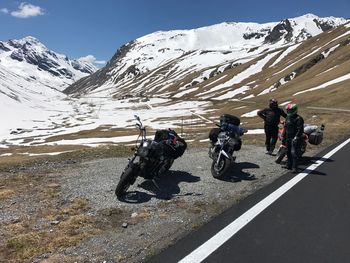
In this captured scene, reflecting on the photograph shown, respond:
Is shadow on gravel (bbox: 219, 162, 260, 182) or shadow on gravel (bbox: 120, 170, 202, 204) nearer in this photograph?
shadow on gravel (bbox: 120, 170, 202, 204)

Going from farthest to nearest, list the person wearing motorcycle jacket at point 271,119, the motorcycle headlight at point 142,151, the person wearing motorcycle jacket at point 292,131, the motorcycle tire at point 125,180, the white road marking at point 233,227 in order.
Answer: the person wearing motorcycle jacket at point 271,119
the person wearing motorcycle jacket at point 292,131
the motorcycle headlight at point 142,151
the motorcycle tire at point 125,180
the white road marking at point 233,227

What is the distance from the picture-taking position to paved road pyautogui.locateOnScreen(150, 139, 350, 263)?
668 centimetres

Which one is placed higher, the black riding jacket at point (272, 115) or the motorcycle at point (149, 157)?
the black riding jacket at point (272, 115)

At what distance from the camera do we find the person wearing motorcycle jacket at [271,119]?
1697 cm

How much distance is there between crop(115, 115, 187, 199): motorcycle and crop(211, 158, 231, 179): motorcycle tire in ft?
4.18

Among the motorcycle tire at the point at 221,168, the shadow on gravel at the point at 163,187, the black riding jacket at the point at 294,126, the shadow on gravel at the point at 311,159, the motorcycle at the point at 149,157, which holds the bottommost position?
the shadow on gravel at the point at 163,187

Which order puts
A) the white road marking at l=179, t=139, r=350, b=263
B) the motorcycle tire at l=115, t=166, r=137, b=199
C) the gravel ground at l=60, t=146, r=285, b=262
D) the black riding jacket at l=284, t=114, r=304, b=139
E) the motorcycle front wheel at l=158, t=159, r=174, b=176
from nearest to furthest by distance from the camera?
the white road marking at l=179, t=139, r=350, b=263 → the gravel ground at l=60, t=146, r=285, b=262 → the motorcycle tire at l=115, t=166, r=137, b=199 → the motorcycle front wheel at l=158, t=159, r=174, b=176 → the black riding jacket at l=284, t=114, r=304, b=139

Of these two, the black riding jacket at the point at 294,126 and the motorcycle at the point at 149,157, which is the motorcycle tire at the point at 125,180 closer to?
the motorcycle at the point at 149,157

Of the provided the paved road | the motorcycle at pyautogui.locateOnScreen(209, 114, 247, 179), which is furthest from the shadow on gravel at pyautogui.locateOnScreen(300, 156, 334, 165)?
the paved road

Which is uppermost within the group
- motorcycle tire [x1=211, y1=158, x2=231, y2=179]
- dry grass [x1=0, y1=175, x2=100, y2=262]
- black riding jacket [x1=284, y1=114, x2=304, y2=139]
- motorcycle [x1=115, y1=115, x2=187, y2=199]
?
black riding jacket [x1=284, y1=114, x2=304, y2=139]

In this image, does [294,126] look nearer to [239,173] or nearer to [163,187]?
[239,173]

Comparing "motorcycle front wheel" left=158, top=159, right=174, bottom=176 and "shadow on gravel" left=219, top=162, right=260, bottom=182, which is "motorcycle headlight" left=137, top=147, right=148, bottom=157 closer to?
"motorcycle front wheel" left=158, top=159, right=174, bottom=176

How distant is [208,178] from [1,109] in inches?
6693

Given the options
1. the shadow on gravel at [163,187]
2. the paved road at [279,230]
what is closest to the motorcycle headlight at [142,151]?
the shadow on gravel at [163,187]
